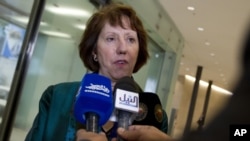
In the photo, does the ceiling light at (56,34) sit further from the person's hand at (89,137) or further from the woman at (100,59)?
the person's hand at (89,137)

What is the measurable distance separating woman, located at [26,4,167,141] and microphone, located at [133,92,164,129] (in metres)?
0.15

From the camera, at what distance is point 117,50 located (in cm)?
109

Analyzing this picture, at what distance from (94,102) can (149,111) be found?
243 millimetres

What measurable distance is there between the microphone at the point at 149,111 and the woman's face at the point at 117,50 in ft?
0.54

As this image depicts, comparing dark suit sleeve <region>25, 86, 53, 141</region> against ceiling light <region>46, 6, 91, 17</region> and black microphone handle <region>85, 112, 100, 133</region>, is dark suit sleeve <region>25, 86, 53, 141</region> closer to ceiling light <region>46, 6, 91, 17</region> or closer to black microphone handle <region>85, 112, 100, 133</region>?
black microphone handle <region>85, 112, 100, 133</region>

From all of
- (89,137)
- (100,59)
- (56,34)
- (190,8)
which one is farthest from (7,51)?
(190,8)

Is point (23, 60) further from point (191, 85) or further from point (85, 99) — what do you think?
point (191, 85)

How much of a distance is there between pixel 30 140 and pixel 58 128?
87 mm

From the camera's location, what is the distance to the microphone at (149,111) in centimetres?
90

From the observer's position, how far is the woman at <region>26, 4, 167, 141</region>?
106cm

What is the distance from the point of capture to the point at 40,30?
3287 mm

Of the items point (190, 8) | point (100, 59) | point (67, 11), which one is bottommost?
point (100, 59)

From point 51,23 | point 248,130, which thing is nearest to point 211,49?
point 51,23

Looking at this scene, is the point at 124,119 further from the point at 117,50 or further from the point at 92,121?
the point at 117,50
